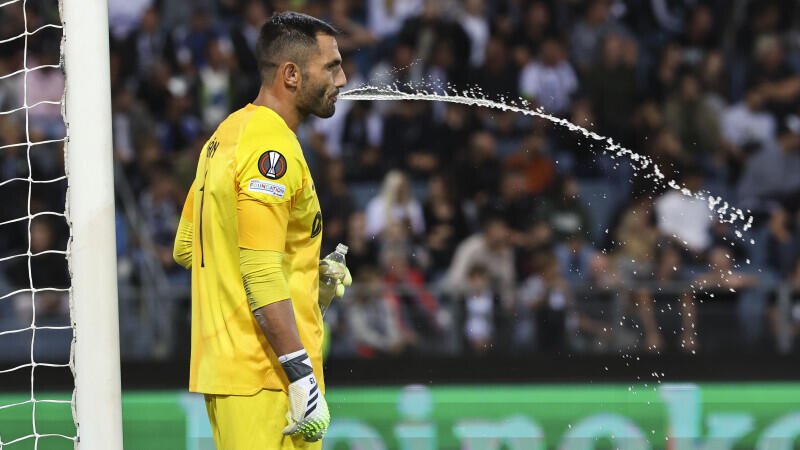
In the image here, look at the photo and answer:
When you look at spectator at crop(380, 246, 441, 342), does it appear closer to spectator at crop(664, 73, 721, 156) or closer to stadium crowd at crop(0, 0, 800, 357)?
stadium crowd at crop(0, 0, 800, 357)

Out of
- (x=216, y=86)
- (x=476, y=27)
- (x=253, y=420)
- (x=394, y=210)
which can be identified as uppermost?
(x=476, y=27)

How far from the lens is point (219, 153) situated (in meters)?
2.85

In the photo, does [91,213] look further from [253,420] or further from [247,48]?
[247,48]

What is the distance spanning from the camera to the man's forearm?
107 inches

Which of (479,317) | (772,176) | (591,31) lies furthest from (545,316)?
(591,31)


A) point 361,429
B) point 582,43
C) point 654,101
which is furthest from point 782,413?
point 582,43

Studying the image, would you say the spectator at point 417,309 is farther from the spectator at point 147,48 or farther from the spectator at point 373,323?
the spectator at point 147,48

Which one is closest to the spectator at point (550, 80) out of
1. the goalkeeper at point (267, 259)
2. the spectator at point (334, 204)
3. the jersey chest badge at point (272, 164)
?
the spectator at point (334, 204)

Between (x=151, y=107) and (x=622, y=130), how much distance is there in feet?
10.9

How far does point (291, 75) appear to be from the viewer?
9.64ft

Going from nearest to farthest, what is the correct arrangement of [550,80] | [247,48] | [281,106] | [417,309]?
[281,106]
[417,309]
[550,80]
[247,48]

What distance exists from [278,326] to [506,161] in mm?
4643

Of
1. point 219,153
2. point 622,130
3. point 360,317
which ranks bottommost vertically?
point 360,317

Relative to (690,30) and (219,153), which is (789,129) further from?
(219,153)
